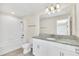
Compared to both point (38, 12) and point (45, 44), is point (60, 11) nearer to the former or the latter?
point (38, 12)

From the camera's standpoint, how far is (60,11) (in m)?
1.48

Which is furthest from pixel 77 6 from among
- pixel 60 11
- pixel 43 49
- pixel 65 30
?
pixel 43 49

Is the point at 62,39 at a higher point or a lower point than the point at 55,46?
higher

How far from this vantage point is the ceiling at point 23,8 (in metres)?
1.49

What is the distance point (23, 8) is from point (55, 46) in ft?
2.46

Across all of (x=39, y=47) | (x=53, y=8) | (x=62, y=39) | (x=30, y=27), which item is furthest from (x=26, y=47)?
(x=53, y=8)

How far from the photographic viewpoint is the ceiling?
1490mm

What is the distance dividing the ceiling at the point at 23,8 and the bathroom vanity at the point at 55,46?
42 centimetres

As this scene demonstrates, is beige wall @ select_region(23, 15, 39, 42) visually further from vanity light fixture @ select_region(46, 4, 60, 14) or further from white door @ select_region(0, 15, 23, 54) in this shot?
vanity light fixture @ select_region(46, 4, 60, 14)

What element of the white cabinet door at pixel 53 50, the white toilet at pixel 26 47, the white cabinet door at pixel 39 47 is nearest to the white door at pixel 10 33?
the white toilet at pixel 26 47

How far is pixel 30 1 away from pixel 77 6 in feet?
2.31

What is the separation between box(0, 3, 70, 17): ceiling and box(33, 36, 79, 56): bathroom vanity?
42 cm

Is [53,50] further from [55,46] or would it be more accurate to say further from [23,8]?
[23,8]

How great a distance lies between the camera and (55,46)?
147cm
